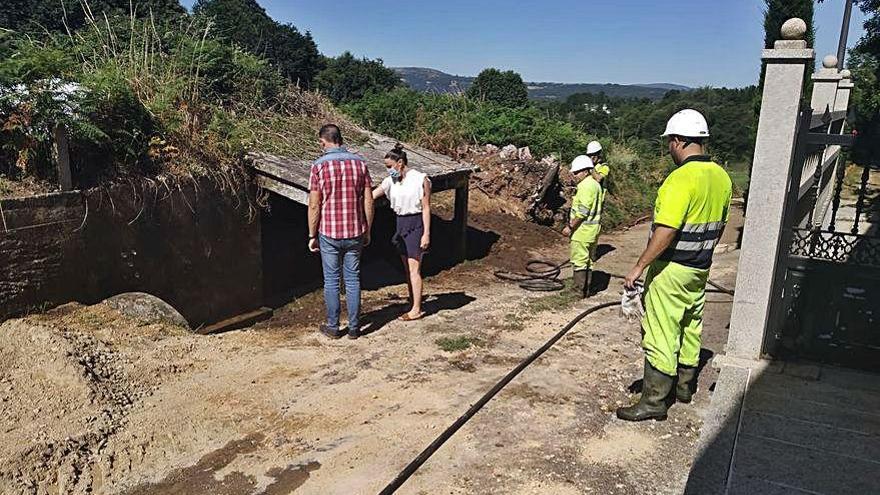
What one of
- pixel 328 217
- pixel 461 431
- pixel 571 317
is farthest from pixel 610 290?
pixel 461 431

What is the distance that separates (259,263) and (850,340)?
6.22 meters

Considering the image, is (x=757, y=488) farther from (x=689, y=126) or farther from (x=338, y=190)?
(x=338, y=190)

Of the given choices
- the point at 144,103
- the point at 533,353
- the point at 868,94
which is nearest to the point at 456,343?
the point at 533,353

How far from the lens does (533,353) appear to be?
571cm

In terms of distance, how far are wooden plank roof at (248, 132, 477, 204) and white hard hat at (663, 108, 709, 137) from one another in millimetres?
4242


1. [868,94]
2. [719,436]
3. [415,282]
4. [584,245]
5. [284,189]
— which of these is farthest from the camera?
[868,94]

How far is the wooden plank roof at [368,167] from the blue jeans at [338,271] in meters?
1.32

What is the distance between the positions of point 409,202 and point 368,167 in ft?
6.62

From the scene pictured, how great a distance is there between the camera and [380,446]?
13.1 ft

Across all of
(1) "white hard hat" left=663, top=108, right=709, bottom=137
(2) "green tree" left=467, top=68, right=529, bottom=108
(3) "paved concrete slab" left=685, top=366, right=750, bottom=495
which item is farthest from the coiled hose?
(2) "green tree" left=467, top=68, right=529, bottom=108

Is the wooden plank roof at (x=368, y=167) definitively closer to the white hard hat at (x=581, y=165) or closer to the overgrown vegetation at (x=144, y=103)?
the overgrown vegetation at (x=144, y=103)

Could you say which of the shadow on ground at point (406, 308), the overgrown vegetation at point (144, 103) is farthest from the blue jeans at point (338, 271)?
the overgrown vegetation at point (144, 103)

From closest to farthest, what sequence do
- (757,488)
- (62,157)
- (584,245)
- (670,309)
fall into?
(757,488)
(670,309)
(62,157)
(584,245)

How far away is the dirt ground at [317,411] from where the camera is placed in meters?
3.62
